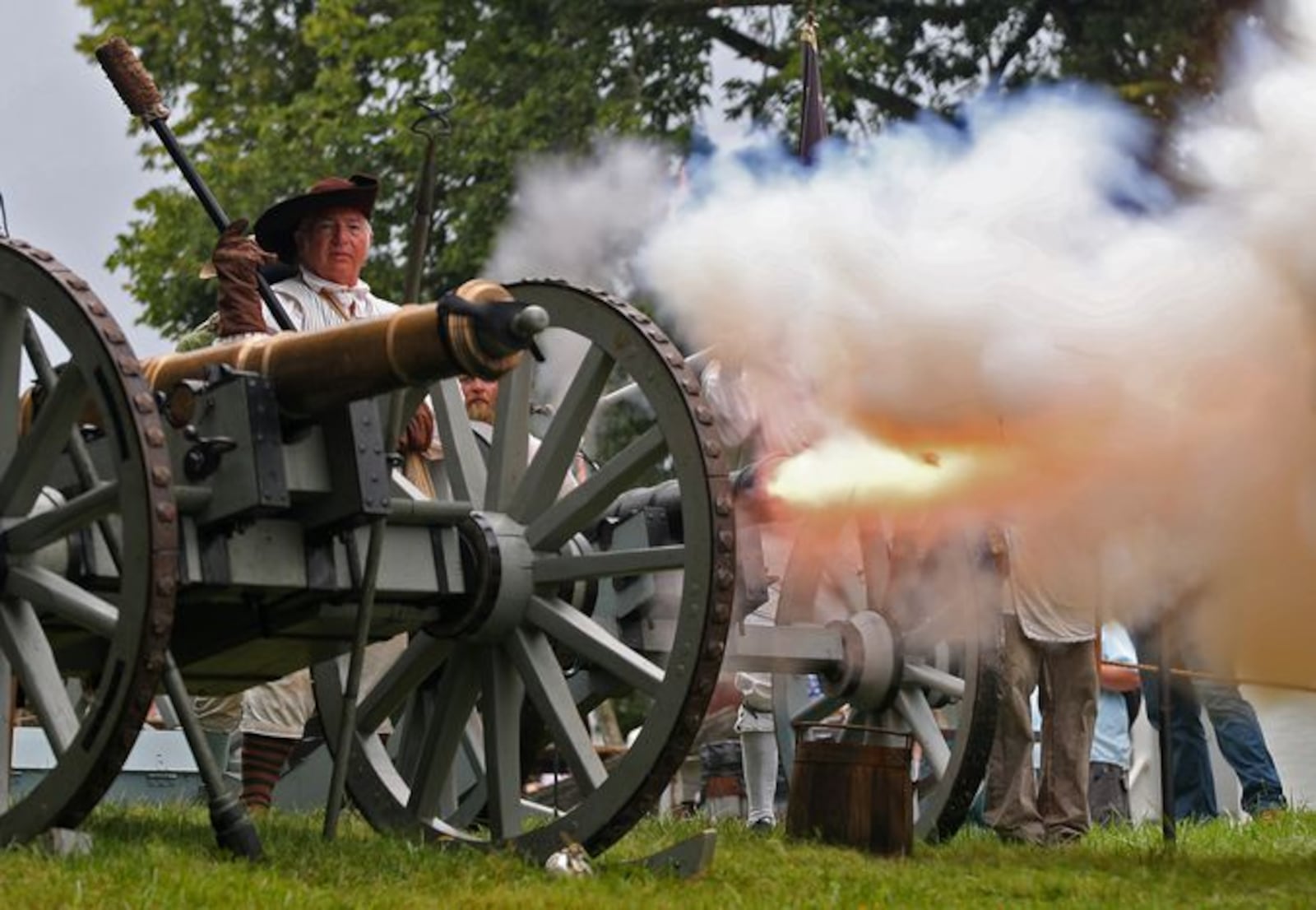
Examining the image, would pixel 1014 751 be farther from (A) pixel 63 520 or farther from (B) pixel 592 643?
(A) pixel 63 520

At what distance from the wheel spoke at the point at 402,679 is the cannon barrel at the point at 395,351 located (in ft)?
4.10

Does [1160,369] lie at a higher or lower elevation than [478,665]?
higher

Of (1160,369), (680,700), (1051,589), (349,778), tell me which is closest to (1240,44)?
(1160,369)

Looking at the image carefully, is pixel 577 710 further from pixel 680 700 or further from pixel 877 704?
pixel 877 704

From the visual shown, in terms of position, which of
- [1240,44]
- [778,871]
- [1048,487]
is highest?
[1240,44]

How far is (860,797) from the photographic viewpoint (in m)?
8.41

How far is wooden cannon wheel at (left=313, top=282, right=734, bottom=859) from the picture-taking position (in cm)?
737

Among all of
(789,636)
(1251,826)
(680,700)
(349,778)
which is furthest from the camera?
(1251,826)

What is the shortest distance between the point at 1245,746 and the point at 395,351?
6066 millimetres

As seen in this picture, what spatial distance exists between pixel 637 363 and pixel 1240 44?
7.27 feet

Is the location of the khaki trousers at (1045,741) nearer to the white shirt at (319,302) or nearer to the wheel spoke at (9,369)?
the white shirt at (319,302)

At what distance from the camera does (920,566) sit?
956 cm

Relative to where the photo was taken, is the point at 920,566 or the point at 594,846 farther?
the point at 920,566

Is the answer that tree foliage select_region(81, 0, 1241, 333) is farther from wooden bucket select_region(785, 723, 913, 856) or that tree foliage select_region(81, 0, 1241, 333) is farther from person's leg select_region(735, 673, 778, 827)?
wooden bucket select_region(785, 723, 913, 856)
